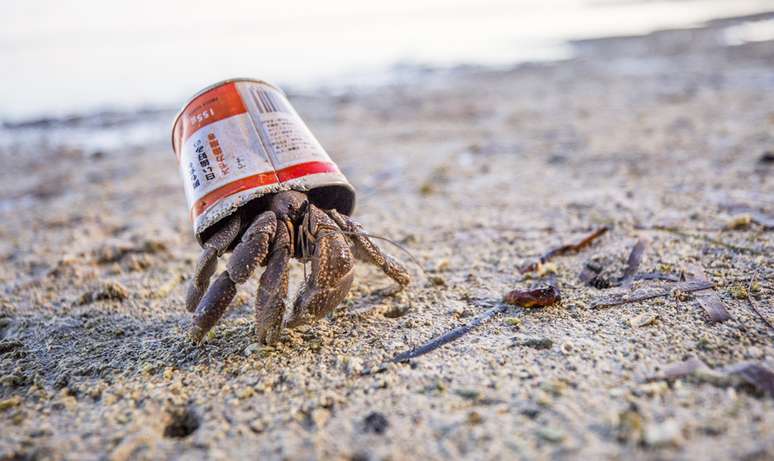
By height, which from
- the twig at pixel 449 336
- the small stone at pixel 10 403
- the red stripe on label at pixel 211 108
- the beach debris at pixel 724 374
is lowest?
the small stone at pixel 10 403

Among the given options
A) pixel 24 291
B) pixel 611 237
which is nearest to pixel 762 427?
pixel 611 237

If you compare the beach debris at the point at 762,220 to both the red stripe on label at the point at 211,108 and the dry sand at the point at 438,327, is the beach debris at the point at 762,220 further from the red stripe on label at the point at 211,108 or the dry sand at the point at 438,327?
the red stripe on label at the point at 211,108

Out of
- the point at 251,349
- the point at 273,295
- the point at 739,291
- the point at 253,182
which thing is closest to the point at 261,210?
the point at 253,182

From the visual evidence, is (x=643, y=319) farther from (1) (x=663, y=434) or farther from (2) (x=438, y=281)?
(2) (x=438, y=281)

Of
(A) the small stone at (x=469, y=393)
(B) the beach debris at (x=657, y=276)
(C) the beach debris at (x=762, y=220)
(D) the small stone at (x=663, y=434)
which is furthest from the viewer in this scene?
(C) the beach debris at (x=762, y=220)

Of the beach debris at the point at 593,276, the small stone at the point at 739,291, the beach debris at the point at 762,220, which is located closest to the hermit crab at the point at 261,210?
the beach debris at the point at 593,276

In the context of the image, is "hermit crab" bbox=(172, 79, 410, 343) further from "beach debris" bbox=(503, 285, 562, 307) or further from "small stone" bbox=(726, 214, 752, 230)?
"small stone" bbox=(726, 214, 752, 230)

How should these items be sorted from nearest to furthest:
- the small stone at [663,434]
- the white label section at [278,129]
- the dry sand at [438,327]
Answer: the small stone at [663,434] < the dry sand at [438,327] < the white label section at [278,129]

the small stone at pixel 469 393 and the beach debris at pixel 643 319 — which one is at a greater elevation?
the beach debris at pixel 643 319
